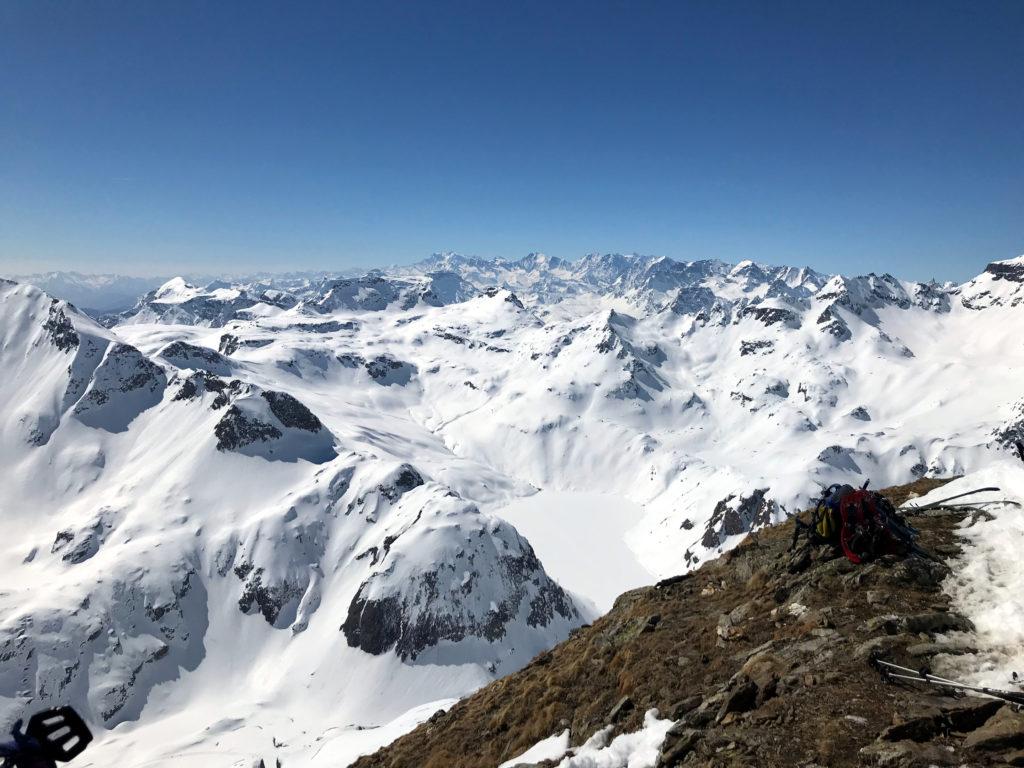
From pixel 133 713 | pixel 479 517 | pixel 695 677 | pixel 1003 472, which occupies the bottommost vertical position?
pixel 133 713

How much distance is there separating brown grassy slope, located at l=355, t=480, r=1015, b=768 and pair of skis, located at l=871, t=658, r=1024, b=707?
0.26 metres

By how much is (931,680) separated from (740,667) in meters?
4.43

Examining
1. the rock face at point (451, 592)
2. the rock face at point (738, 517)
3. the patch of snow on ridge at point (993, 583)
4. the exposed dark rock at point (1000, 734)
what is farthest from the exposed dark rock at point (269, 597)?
the exposed dark rock at point (1000, 734)

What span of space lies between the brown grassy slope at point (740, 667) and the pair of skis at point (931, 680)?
26cm

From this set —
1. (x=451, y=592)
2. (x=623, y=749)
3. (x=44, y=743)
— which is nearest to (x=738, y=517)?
(x=451, y=592)

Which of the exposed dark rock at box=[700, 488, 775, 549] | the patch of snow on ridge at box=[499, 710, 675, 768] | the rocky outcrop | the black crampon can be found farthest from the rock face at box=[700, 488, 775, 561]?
the black crampon

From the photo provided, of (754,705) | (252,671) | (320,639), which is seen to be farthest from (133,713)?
(754,705)

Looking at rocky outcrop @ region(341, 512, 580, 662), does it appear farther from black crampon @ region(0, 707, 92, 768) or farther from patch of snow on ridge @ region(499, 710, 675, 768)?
black crampon @ region(0, 707, 92, 768)

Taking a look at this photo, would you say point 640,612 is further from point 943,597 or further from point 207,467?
point 207,467

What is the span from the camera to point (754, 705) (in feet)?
38.6

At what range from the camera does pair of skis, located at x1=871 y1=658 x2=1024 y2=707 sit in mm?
9523

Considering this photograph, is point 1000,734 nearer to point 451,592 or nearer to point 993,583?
point 993,583

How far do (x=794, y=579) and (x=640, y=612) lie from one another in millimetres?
6671

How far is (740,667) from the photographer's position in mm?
Result: 14016
